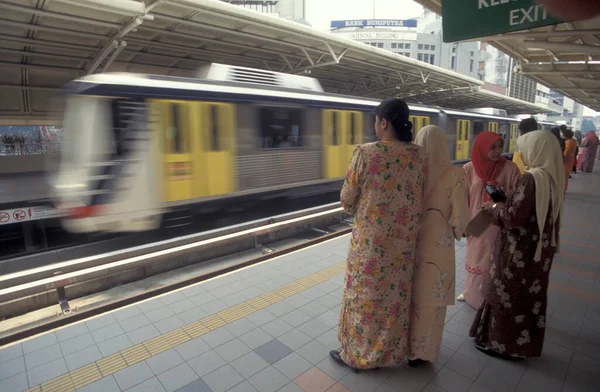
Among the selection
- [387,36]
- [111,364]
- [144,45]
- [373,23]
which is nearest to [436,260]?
[111,364]

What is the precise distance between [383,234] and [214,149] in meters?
4.69

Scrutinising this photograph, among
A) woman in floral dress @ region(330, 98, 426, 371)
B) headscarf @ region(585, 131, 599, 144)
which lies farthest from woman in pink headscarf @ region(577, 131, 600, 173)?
woman in floral dress @ region(330, 98, 426, 371)

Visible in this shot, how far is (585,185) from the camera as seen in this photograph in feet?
37.2

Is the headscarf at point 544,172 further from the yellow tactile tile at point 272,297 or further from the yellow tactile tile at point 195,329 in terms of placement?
the yellow tactile tile at point 195,329

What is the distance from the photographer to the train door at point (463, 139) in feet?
42.7

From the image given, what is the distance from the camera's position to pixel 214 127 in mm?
6348

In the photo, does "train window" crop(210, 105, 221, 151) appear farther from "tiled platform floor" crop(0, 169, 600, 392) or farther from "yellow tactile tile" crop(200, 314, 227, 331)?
"yellow tactile tile" crop(200, 314, 227, 331)

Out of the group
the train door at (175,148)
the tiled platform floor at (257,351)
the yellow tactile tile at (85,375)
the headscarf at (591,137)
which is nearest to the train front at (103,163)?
the train door at (175,148)

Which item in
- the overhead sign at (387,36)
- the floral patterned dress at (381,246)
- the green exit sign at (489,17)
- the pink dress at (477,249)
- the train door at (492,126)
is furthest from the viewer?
the overhead sign at (387,36)

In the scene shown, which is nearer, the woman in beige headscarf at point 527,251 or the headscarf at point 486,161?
Result: the woman in beige headscarf at point 527,251

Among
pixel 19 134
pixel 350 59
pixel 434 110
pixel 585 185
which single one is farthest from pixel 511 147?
pixel 19 134

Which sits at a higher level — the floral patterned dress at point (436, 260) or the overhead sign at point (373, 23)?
the overhead sign at point (373, 23)

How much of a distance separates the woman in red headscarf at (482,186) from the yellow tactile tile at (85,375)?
10.5ft

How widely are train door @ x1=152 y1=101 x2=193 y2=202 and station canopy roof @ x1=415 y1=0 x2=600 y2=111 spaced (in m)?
4.12
